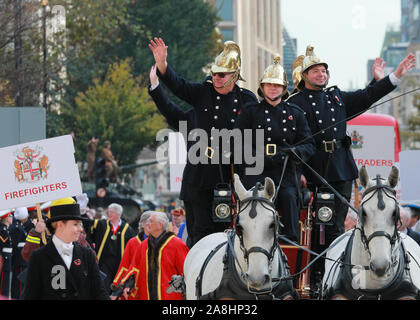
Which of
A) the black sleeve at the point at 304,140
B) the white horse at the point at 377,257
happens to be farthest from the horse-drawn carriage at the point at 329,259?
the black sleeve at the point at 304,140

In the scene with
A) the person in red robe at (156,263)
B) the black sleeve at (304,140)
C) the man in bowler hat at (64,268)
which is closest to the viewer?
the man in bowler hat at (64,268)

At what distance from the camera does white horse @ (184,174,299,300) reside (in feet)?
28.8


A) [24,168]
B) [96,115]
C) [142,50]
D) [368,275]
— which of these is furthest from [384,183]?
[142,50]

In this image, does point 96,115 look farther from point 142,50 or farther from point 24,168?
point 24,168

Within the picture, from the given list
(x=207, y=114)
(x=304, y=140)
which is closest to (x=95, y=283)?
(x=304, y=140)

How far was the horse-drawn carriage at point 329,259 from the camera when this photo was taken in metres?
8.86

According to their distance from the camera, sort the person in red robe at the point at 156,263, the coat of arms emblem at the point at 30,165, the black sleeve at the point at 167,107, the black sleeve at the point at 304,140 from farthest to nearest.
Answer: the coat of arms emblem at the point at 30,165
the person in red robe at the point at 156,263
the black sleeve at the point at 167,107
the black sleeve at the point at 304,140

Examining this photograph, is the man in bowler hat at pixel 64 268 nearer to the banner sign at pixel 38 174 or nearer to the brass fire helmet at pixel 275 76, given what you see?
the brass fire helmet at pixel 275 76

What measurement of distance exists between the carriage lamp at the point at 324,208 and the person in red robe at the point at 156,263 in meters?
2.44

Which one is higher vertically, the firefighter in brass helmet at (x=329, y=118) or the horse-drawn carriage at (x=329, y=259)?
the firefighter in brass helmet at (x=329, y=118)

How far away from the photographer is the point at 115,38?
171ft

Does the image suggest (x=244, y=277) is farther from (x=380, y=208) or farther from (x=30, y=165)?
(x=30, y=165)

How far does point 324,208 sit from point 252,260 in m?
2.37
